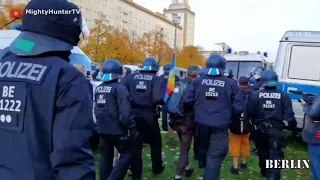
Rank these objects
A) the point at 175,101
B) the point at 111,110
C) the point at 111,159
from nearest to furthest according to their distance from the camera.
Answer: the point at 111,110, the point at 111,159, the point at 175,101

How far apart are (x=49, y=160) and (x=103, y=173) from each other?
3.98 meters

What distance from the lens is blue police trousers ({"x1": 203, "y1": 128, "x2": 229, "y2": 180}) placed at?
544 cm

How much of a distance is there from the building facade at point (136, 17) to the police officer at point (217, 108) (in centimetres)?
4542

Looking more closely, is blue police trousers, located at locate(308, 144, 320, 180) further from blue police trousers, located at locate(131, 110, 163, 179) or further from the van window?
the van window

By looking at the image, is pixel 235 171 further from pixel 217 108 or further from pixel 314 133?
pixel 314 133

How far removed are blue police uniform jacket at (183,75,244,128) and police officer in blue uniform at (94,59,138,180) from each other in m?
1.09

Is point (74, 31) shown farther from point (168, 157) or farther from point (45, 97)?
point (168, 157)

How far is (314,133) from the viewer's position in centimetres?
443

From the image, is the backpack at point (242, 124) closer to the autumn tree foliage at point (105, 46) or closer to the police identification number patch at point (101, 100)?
the police identification number patch at point (101, 100)

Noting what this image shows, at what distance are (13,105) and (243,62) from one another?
13.2 meters

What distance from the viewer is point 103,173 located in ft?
18.9
